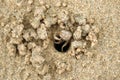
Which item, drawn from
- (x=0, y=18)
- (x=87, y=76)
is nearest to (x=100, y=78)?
(x=87, y=76)

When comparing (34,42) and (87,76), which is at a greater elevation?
(34,42)

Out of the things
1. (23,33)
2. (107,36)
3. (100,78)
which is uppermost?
(23,33)

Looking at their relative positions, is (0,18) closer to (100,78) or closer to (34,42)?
Answer: (34,42)

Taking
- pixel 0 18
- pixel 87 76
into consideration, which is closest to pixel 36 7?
pixel 0 18
